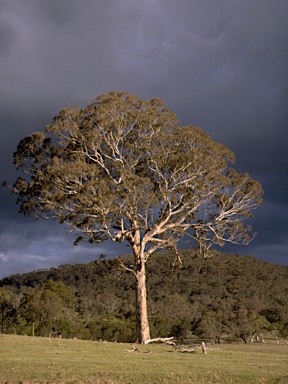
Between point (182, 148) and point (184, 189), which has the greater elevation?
point (182, 148)

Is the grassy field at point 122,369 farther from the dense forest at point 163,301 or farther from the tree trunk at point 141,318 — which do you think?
the dense forest at point 163,301

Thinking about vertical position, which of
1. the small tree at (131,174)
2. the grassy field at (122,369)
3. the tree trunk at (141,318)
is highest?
the small tree at (131,174)

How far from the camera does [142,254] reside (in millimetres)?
26203

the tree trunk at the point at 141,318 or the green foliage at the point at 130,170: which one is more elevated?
the green foliage at the point at 130,170

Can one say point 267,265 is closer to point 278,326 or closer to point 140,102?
point 278,326

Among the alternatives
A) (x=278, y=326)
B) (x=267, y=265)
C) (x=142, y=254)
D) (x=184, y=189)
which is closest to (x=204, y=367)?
(x=142, y=254)

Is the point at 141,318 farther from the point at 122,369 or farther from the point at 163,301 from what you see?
the point at 163,301

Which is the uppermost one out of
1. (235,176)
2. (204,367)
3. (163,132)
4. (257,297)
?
(163,132)

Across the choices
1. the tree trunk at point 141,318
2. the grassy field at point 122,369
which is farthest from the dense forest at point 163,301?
the grassy field at point 122,369

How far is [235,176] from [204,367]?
667 inches

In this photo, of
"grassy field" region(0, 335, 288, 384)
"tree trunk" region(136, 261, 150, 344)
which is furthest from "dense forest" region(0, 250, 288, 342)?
"grassy field" region(0, 335, 288, 384)

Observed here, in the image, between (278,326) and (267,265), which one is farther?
(267,265)

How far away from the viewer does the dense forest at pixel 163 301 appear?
46.4m

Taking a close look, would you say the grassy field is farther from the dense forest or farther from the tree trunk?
the dense forest
